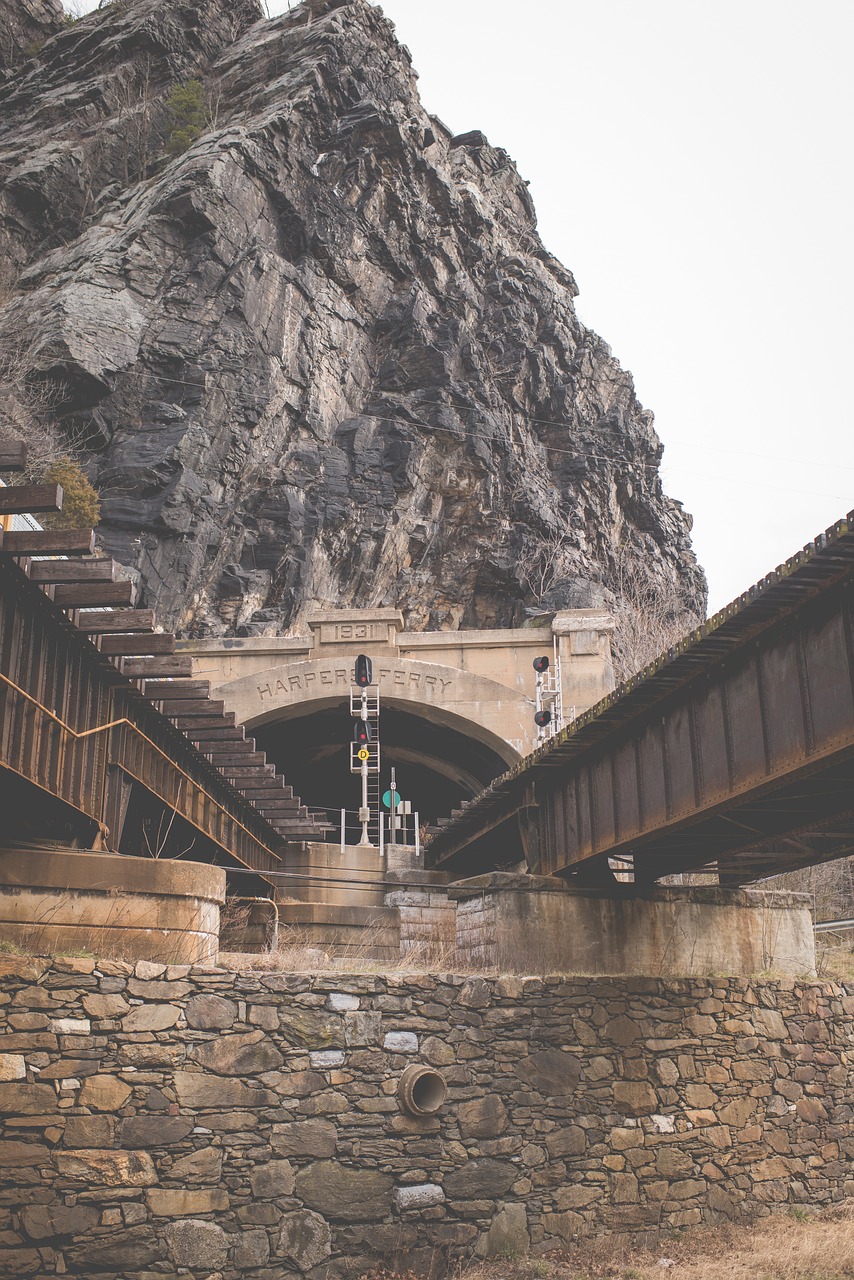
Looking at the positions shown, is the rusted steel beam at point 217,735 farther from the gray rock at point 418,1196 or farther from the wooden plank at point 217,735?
the gray rock at point 418,1196

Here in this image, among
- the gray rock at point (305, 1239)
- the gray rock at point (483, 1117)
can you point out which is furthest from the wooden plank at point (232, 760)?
the gray rock at point (305, 1239)

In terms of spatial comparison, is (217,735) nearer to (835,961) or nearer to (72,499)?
(835,961)

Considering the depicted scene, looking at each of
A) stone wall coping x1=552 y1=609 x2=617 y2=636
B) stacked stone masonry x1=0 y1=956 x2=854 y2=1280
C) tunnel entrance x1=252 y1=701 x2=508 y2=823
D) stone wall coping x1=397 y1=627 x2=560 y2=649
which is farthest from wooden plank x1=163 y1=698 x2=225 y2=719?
stone wall coping x1=552 y1=609 x2=617 y2=636

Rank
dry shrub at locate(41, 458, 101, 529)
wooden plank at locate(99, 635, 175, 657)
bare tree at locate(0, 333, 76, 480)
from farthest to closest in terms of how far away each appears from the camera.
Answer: bare tree at locate(0, 333, 76, 480) → dry shrub at locate(41, 458, 101, 529) → wooden plank at locate(99, 635, 175, 657)

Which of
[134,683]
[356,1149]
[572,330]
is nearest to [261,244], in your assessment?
[572,330]

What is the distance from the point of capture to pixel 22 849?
11438 mm

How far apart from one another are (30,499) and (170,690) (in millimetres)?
5005

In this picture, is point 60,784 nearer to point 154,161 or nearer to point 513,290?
point 154,161

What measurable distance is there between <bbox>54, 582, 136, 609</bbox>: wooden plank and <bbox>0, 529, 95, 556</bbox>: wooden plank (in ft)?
3.56

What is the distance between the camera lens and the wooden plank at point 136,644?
12445 millimetres

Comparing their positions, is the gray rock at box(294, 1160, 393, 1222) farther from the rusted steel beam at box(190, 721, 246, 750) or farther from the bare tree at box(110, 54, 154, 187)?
the bare tree at box(110, 54, 154, 187)

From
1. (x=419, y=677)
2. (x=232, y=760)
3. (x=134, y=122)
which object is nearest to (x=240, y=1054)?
(x=232, y=760)

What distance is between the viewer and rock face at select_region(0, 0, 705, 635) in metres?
40.7

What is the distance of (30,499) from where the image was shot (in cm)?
970
